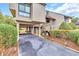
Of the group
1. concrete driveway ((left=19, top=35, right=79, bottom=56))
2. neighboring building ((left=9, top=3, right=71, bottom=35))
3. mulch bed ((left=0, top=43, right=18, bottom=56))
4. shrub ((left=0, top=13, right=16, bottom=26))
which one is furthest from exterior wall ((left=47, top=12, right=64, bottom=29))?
mulch bed ((left=0, top=43, right=18, bottom=56))

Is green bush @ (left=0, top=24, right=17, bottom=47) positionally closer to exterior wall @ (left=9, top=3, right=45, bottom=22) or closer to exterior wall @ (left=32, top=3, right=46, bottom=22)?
exterior wall @ (left=9, top=3, right=45, bottom=22)

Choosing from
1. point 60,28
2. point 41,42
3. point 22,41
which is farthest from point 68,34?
point 22,41

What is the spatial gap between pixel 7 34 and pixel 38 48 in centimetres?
47

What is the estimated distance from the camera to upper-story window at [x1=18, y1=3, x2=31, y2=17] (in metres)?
2.28

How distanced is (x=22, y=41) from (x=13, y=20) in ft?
1.04

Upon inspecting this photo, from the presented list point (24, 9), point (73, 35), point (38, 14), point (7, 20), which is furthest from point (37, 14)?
point (73, 35)

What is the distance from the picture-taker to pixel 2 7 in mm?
2266

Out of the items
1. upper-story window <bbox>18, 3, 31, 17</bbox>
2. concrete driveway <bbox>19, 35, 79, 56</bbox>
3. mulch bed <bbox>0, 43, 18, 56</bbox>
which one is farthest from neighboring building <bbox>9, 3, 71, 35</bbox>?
mulch bed <bbox>0, 43, 18, 56</bbox>

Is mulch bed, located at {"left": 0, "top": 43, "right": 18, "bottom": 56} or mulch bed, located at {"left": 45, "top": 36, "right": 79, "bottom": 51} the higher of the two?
mulch bed, located at {"left": 45, "top": 36, "right": 79, "bottom": 51}

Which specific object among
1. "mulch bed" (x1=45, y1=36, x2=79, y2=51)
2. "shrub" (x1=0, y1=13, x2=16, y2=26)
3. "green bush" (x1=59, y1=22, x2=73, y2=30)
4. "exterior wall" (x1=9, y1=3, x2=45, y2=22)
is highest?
"exterior wall" (x1=9, y1=3, x2=45, y2=22)

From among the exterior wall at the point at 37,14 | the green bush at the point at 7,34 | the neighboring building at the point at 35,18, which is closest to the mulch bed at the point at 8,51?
the green bush at the point at 7,34

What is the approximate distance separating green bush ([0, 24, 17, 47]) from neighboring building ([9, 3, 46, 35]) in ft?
0.38

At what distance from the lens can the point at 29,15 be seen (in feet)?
7.59

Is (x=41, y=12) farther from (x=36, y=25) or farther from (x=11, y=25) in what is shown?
(x=11, y=25)
